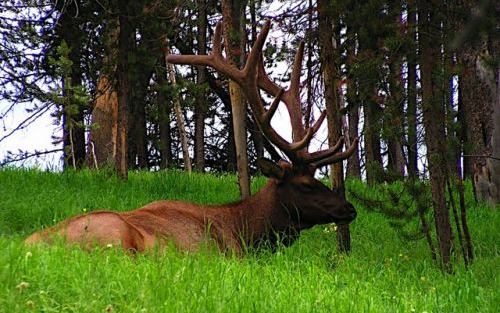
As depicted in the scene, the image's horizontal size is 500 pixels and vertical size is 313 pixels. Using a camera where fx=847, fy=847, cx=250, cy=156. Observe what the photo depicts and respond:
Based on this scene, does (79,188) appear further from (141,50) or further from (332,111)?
(332,111)

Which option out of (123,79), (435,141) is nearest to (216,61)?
(435,141)

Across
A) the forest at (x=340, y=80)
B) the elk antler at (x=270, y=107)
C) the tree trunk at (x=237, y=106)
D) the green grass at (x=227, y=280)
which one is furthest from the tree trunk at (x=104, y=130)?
the elk antler at (x=270, y=107)

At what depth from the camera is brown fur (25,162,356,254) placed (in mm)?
7527

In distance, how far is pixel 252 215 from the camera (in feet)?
28.3

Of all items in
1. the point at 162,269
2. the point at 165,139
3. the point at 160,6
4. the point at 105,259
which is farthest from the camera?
the point at 165,139

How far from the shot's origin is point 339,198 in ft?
28.1

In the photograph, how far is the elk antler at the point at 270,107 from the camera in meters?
8.75

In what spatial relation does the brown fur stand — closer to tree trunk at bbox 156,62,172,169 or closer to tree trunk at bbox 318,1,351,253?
tree trunk at bbox 318,1,351,253

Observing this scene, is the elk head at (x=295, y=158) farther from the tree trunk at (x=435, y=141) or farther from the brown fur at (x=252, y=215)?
the tree trunk at (x=435, y=141)

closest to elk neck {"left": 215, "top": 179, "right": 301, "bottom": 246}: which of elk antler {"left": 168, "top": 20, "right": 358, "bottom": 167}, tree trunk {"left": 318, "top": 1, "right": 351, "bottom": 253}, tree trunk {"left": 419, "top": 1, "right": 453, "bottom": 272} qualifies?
elk antler {"left": 168, "top": 20, "right": 358, "bottom": 167}

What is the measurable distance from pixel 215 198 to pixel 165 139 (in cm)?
1124

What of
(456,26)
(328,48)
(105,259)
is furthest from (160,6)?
(105,259)

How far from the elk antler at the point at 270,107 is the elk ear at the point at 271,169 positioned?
19 centimetres

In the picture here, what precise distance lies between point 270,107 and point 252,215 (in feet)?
3.66
